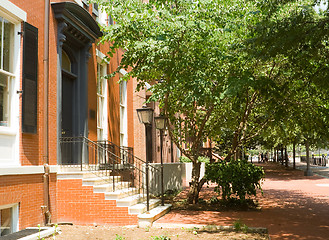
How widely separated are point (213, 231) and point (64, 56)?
646 cm

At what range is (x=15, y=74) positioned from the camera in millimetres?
7508

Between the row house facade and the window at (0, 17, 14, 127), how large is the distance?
0.02 metres

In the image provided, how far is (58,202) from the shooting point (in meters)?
8.59

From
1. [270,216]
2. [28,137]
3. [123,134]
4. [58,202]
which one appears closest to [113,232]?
[58,202]

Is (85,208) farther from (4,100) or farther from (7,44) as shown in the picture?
(7,44)

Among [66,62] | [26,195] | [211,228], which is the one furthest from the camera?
[66,62]

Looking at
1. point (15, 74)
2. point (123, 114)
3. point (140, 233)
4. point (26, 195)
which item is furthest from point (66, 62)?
point (140, 233)

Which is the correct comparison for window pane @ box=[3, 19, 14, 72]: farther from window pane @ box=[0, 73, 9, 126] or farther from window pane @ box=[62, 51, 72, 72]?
window pane @ box=[62, 51, 72, 72]

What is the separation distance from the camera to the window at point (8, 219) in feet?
23.0

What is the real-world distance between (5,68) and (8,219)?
316cm

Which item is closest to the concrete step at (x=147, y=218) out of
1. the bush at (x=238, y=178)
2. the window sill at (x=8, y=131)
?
the bush at (x=238, y=178)

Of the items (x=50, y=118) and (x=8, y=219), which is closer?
(x=8, y=219)

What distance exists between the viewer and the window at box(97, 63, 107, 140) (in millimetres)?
11688

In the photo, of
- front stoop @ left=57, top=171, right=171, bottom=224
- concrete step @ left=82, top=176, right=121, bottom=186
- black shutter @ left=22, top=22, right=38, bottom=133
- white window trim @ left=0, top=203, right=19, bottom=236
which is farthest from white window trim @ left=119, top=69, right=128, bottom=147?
white window trim @ left=0, top=203, right=19, bottom=236
